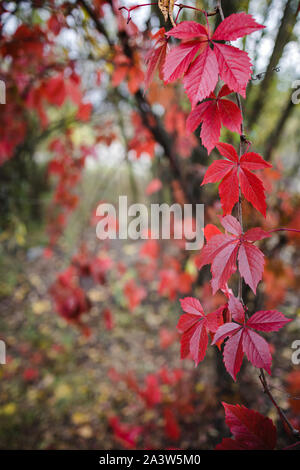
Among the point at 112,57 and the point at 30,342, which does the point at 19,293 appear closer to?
the point at 30,342

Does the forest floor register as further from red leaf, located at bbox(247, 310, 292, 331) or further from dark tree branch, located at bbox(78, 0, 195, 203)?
dark tree branch, located at bbox(78, 0, 195, 203)

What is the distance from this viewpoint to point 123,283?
13.5ft

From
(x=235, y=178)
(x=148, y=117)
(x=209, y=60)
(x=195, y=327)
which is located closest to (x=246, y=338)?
(x=195, y=327)

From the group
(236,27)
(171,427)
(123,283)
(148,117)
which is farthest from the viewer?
(123,283)

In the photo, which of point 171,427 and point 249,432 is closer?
point 249,432

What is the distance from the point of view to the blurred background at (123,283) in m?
1.49

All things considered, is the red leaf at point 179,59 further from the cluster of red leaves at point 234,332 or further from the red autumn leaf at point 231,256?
the cluster of red leaves at point 234,332

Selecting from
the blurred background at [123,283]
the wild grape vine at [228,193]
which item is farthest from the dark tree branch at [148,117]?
the wild grape vine at [228,193]

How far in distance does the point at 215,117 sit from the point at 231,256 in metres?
0.37

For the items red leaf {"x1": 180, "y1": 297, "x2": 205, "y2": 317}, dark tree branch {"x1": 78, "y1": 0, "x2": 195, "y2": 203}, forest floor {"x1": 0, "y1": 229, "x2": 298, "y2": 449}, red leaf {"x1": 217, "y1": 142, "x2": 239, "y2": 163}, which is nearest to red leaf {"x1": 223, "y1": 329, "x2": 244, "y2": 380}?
red leaf {"x1": 180, "y1": 297, "x2": 205, "y2": 317}

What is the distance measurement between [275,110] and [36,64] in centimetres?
221

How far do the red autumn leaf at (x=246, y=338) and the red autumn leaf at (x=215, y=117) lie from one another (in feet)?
1.42

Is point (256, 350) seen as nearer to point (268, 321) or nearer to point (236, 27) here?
point (268, 321)

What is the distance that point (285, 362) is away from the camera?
1955 mm
